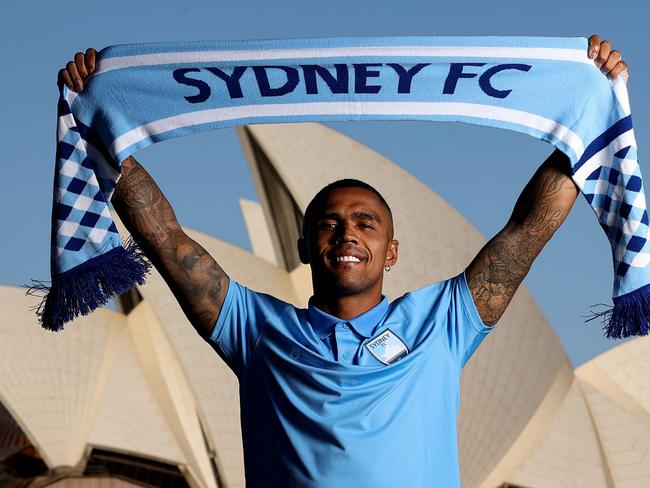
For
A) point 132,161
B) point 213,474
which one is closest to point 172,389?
point 213,474

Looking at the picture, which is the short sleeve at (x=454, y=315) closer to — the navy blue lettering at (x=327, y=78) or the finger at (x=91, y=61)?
the navy blue lettering at (x=327, y=78)

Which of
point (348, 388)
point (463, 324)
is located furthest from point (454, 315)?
point (348, 388)

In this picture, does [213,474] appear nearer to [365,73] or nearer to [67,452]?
[67,452]

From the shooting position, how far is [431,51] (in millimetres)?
2283

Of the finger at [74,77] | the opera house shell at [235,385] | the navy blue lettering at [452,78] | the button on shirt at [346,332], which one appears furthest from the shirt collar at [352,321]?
the opera house shell at [235,385]

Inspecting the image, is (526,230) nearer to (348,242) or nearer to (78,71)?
(348,242)

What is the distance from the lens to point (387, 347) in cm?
197

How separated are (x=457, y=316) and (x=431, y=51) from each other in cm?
57

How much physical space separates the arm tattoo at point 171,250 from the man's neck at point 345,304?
0.61ft

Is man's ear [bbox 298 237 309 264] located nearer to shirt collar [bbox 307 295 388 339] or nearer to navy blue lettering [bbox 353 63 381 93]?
shirt collar [bbox 307 295 388 339]

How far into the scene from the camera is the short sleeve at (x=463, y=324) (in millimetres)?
2061

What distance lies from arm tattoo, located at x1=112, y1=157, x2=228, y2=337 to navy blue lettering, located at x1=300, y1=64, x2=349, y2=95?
37 cm

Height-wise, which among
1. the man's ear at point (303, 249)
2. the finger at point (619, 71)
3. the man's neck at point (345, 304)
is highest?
the finger at point (619, 71)

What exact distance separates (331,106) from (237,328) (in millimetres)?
498
